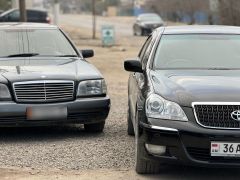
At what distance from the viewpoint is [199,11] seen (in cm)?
4981

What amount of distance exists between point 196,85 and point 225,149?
2.56 feet

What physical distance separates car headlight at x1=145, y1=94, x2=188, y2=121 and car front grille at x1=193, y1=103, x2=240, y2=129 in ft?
0.50

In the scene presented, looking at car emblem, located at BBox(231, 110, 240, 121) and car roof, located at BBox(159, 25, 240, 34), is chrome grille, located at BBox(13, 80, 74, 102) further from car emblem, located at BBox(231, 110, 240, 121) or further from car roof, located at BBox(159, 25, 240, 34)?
car emblem, located at BBox(231, 110, 240, 121)

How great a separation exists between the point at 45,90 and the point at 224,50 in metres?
2.29

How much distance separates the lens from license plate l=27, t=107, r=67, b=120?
735 centimetres

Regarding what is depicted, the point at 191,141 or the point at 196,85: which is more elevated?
the point at 196,85

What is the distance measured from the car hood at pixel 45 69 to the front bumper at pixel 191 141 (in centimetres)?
246

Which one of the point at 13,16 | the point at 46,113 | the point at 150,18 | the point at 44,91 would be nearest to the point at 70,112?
the point at 46,113

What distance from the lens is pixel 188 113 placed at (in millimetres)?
5508

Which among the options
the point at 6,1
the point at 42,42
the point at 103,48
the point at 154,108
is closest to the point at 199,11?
the point at 6,1

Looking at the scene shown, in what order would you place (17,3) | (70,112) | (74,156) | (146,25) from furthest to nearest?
(17,3) → (146,25) → (70,112) → (74,156)

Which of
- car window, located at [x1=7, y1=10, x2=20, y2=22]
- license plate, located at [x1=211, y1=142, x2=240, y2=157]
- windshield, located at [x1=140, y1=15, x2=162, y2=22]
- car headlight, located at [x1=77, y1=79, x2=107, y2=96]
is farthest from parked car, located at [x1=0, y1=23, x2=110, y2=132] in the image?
windshield, located at [x1=140, y1=15, x2=162, y2=22]

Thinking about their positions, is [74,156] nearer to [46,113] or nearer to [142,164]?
[46,113]

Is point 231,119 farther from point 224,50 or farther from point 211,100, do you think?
point 224,50
